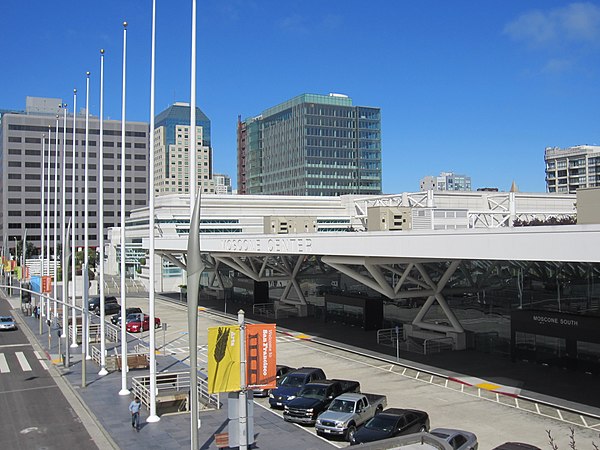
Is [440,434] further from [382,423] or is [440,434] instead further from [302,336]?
[302,336]

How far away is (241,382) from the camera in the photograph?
1483cm

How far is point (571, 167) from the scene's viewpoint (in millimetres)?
180500

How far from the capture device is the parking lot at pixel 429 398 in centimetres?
2191

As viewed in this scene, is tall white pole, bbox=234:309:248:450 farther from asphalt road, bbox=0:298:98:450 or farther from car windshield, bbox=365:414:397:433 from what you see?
asphalt road, bbox=0:298:98:450

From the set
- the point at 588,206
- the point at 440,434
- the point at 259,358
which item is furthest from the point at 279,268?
the point at 259,358

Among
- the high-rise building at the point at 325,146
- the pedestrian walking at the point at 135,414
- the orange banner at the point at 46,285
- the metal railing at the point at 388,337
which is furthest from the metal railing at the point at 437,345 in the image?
the high-rise building at the point at 325,146

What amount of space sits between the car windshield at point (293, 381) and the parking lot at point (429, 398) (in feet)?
4.01

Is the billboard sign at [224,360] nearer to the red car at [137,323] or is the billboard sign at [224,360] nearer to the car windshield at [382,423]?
the car windshield at [382,423]

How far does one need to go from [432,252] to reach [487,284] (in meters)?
13.0

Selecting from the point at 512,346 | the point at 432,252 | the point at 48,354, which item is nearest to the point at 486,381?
the point at 512,346

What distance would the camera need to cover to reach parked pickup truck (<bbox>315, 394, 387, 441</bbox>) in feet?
72.2

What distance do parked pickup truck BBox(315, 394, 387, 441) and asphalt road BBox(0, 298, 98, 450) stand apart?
26.9 ft

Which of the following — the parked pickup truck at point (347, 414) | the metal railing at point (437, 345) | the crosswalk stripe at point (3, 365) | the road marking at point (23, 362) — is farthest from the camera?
the metal railing at point (437, 345)

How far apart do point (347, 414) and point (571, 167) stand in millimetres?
177362
